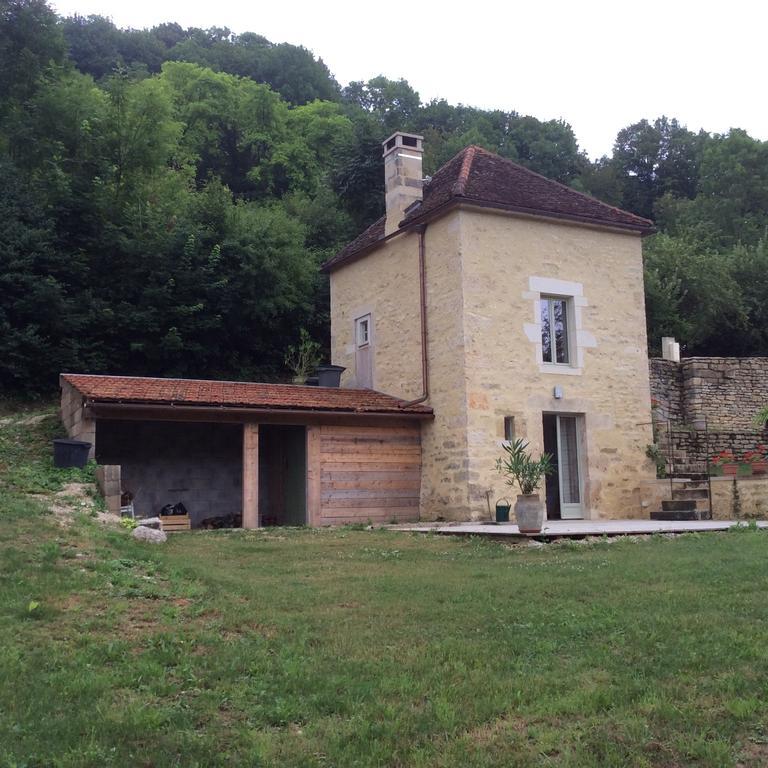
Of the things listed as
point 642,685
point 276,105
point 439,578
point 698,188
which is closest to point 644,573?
point 439,578

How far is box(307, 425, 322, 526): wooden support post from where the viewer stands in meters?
15.0

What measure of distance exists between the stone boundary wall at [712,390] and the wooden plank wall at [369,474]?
8657 mm

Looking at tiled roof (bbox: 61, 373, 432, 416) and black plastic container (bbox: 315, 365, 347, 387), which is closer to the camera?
tiled roof (bbox: 61, 373, 432, 416)

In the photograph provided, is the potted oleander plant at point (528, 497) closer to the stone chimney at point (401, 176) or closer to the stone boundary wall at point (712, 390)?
the stone chimney at point (401, 176)

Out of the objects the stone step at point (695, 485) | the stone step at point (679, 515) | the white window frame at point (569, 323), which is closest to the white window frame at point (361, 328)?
the white window frame at point (569, 323)

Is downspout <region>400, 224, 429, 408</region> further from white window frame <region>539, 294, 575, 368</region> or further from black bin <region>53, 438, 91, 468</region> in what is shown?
black bin <region>53, 438, 91, 468</region>

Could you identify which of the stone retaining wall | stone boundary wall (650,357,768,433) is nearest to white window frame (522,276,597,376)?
the stone retaining wall

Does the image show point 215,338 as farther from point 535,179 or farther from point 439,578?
point 439,578

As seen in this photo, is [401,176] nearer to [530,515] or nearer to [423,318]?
[423,318]

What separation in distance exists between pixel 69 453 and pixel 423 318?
22.7 feet

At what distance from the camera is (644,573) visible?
7.94m

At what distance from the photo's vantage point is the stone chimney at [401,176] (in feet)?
58.0

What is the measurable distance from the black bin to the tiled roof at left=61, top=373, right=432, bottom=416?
29.7 inches

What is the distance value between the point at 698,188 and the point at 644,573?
3719cm
